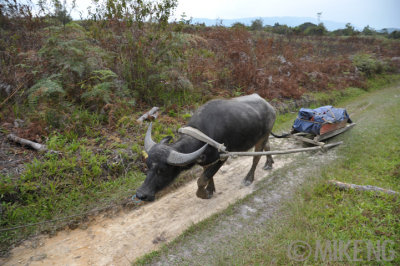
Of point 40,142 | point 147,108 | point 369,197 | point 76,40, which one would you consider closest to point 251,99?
point 369,197

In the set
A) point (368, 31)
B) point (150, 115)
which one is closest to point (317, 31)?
point (368, 31)

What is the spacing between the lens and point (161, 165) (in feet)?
10.2

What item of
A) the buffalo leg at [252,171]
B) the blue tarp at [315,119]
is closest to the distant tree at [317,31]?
the blue tarp at [315,119]

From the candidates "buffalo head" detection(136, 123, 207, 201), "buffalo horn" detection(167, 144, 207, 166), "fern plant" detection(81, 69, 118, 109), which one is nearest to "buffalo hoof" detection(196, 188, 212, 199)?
"buffalo head" detection(136, 123, 207, 201)

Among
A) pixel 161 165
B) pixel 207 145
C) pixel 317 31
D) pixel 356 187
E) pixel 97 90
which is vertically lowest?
pixel 356 187

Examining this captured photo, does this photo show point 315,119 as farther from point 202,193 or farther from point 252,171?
point 202,193

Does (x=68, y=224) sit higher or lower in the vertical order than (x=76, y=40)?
lower

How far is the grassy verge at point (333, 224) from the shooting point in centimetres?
292

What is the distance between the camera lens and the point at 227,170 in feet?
17.3

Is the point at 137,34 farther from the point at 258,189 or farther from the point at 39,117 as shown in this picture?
the point at 258,189

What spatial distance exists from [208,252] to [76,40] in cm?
587
